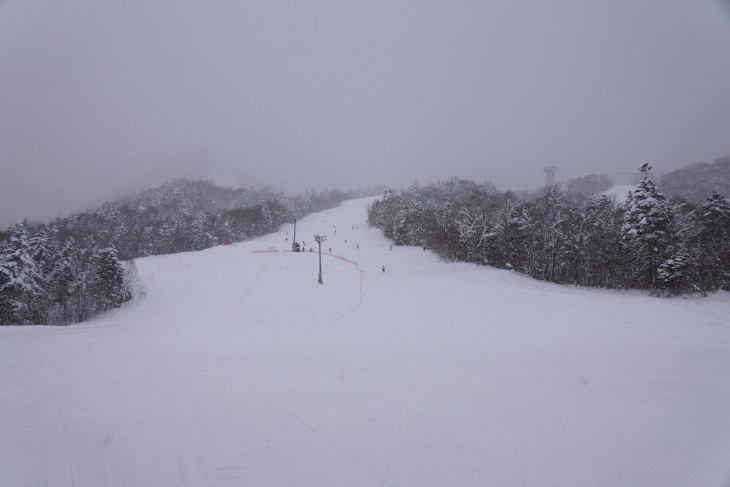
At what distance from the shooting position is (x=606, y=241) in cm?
4250

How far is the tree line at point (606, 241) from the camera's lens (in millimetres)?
28719

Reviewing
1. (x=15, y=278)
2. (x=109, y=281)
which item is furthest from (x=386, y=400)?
(x=109, y=281)

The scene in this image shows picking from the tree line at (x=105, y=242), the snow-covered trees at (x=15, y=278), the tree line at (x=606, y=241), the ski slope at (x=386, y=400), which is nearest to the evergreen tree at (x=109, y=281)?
the tree line at (x=105, y=242)

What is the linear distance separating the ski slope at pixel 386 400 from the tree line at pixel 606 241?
1163 centimetres

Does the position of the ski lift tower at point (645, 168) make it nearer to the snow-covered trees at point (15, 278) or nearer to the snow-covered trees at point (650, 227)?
the snow-covered trees at point (650, 227)

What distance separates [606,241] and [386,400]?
1818 inches

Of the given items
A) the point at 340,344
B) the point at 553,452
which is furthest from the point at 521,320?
the point at 553,452

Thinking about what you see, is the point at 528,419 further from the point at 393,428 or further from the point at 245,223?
the point at 245,223

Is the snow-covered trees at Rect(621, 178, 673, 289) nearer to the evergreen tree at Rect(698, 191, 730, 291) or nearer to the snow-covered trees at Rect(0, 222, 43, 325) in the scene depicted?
the evergreen tree at Rect(698, 191, 730, 291)

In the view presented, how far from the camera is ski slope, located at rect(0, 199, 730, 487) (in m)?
5.57

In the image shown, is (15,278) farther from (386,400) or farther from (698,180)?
(698,180)

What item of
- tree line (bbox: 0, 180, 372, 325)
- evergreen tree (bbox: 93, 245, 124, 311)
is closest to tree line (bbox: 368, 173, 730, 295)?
evergreen tree (bbox: 93, 245, 124, 311)

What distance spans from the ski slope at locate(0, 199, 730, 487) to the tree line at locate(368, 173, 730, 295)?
11.6m

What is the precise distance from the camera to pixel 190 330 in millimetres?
21219
